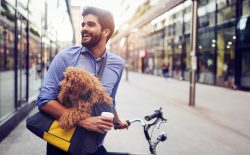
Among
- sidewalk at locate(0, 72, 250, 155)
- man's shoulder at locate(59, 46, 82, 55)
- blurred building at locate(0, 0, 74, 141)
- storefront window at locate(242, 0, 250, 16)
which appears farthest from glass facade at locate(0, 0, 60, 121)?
storefront window at locate(242, 0, 250, 16)

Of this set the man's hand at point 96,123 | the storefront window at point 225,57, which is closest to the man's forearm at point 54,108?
the man's hand at point 96,123

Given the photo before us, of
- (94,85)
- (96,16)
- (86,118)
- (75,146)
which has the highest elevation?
(96,16)

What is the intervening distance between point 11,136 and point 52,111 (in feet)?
19.2

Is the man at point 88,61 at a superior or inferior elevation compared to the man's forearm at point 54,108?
superior

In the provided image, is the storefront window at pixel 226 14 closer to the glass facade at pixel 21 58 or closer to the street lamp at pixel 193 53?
the street lamp at pixel 193 53

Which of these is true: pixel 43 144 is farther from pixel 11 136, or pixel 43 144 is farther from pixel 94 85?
pixel 94 85

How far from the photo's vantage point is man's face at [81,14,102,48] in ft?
7.50

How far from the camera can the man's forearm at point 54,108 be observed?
2070 millimetres

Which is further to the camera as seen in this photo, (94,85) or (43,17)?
(43,17)

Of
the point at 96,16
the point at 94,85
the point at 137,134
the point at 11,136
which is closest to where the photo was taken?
the point at 94,85

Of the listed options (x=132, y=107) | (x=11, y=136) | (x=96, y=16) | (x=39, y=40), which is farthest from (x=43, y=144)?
(x=39, y=40)

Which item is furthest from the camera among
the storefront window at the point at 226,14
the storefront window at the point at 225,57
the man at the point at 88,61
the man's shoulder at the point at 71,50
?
the storefront window at the point at 225,57

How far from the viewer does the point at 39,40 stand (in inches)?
578

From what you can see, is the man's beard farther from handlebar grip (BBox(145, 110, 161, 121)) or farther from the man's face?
handlebar grip (BBox(145, 110, 161, 121))
